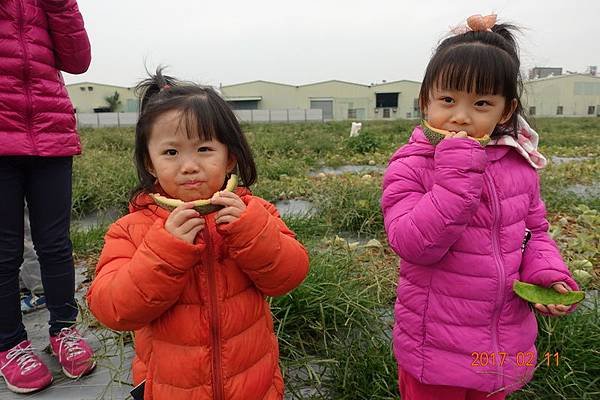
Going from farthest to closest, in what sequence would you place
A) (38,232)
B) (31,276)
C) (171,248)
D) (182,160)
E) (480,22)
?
(31,276)
(38,232)
(480,22)
(182,160)
(171,248)

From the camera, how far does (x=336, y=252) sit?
8.65ft

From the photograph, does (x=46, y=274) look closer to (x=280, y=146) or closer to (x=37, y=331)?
(x=37, y=331)

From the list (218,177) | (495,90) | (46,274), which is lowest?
(46,274)

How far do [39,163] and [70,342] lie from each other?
30.9 inches

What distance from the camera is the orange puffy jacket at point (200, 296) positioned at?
1.12m


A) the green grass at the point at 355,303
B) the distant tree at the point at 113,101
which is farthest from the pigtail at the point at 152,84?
the distant tree at the point at 113,101

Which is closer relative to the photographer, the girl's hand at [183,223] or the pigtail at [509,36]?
the girl's hand at [183,223]

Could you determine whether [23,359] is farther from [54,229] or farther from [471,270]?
[471,270]

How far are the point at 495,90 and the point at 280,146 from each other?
7.43 m

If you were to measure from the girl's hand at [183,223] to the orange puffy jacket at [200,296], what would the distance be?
22mm

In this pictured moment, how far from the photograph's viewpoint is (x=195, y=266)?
1.24 meters

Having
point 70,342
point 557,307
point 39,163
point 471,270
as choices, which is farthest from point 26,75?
point 557,307

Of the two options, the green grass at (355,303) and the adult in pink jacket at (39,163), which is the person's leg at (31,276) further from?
the adult in pink jacket at (39,163)

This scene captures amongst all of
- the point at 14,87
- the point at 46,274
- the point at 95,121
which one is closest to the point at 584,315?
the point at 46,274
